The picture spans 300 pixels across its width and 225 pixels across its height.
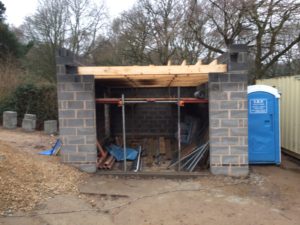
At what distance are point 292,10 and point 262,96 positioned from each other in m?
7.61

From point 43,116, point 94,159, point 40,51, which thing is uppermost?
point 40,51

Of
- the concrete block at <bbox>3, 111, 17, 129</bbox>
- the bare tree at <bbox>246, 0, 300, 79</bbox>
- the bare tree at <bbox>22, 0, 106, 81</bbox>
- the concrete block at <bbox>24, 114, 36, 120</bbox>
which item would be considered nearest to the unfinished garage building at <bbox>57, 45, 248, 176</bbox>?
the concrete block at <bbox>24, 114, 36, 120</bbox>

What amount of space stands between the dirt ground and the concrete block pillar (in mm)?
343

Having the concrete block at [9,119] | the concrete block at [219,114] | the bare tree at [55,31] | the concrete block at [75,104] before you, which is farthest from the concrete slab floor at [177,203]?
the bare tree at [55,31]

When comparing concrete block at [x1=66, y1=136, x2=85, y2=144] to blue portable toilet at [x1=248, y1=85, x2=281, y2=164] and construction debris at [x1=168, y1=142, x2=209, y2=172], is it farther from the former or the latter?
blue portable toilet at [x1=248, y1=85, x2=281, y2=164]

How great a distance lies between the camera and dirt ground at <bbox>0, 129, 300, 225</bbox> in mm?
4672

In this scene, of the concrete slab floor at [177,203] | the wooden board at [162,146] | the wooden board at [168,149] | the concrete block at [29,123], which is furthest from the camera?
the concrete block at [29,123]

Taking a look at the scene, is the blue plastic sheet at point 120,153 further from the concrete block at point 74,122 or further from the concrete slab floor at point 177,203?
the concrete block at point 74,122

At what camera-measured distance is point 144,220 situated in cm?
466

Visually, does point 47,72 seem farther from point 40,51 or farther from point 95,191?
point 95,191

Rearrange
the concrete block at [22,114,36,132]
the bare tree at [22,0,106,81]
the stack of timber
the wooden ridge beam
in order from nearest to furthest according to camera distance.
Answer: the wooden ridge beam < the stack of timber < the concrete block at [22,114,36,132] < the bare tree at [22,0,106,81]

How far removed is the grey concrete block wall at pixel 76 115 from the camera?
699cm

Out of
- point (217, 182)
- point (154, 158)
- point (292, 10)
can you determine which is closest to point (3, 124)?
point (154, 158)

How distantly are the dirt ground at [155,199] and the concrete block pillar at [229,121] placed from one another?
0.34 meters
